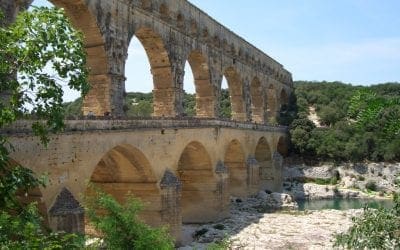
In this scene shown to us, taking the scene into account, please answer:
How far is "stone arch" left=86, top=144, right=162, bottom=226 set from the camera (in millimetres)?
17484

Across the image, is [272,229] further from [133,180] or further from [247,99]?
[247,99]

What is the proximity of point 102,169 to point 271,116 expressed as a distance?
30350mm

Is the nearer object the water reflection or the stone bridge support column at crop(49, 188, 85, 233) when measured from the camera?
the stone bridge support column at crop(49, 188, 85, 233)

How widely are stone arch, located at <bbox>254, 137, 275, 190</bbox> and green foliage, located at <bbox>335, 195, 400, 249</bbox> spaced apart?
1214 inches

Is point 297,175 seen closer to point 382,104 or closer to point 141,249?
point 141,249

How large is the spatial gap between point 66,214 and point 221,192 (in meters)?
12.8

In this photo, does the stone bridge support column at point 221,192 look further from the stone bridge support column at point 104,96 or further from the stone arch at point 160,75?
the stone bridge support column at point 104,96

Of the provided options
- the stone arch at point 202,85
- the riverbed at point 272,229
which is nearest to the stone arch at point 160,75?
the stone arch at point 202,85

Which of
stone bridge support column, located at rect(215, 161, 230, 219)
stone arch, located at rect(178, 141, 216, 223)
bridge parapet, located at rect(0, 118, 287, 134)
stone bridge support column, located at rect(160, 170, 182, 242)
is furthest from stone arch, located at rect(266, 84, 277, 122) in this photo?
stone bridge support column, located at rect(160, 170, 182, 242)

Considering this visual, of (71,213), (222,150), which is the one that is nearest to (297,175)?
(222,150)

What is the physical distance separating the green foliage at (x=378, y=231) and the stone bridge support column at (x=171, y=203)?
1253 cm

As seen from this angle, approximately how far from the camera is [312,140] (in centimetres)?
4262

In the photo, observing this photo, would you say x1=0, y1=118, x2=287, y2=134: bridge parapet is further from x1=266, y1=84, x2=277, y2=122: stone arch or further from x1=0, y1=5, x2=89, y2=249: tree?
x1=266, y1=84, x2=277, y2=122: stone arch

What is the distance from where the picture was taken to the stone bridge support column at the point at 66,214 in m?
11.6
